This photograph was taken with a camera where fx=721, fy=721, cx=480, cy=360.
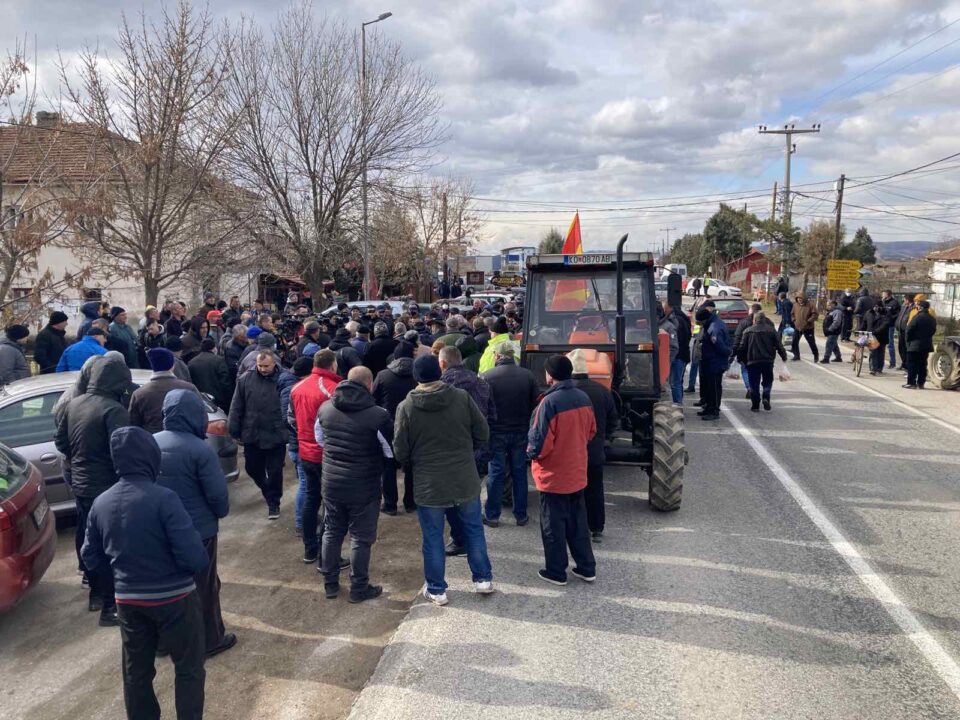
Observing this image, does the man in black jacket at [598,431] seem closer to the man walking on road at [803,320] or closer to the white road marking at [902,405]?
the white road marking at [902,405]

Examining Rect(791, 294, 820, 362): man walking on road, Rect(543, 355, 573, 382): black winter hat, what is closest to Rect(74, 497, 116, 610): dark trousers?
Rect(543, 355, 573, 382): black winter hat

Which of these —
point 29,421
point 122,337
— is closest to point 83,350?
point 122,337

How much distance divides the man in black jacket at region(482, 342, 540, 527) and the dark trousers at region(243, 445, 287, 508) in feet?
7.12

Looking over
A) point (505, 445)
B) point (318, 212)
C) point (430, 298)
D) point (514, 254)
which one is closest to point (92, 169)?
point (505, 445)

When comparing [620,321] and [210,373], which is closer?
[620,321]

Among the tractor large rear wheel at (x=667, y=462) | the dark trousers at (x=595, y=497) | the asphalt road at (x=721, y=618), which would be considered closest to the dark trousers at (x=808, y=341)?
the asphalt road at (x=721, y=618)

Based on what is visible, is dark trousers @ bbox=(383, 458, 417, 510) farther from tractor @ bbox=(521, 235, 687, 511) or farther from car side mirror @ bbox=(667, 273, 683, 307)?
car side mirror @ bbox=(667, 273, 683, 307)

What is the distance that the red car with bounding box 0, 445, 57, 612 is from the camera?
4895 mm

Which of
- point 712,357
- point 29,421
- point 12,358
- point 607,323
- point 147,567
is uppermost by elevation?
point 607,323

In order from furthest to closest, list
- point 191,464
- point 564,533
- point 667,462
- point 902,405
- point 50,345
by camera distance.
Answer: point 902,405 < point 50,345 < point 667,462 < point 564,533 < point 191,464

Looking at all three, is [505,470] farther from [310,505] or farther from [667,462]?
[310,505]

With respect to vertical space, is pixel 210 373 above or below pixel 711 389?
above

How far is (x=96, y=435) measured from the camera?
5.20 meters

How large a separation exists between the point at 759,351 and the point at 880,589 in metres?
6.57
